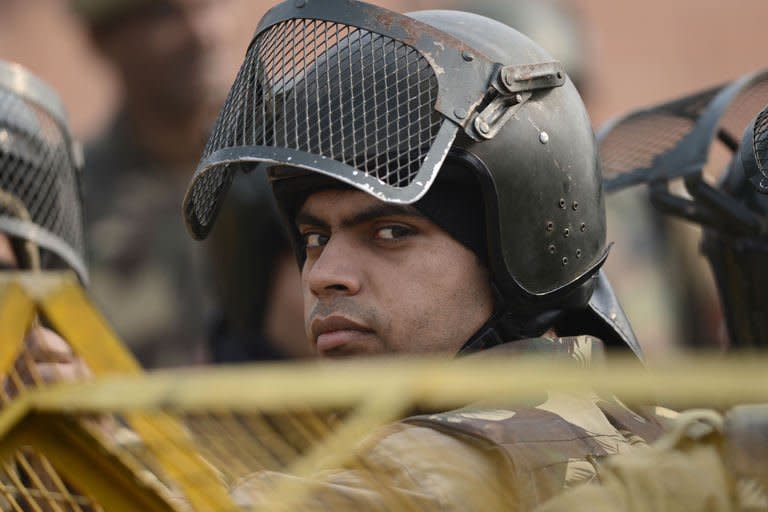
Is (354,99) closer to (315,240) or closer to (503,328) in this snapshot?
(315,240)

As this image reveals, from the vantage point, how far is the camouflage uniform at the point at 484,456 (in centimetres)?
223

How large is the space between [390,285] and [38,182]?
5.18 ft

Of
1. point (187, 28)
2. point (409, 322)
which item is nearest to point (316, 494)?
point (409, 322)

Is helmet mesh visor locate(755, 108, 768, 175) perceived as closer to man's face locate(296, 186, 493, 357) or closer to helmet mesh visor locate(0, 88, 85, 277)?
man's face locate(296, 186, 493, 357)

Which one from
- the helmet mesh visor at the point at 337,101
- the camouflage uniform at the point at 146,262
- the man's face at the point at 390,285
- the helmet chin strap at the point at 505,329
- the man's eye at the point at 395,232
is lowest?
the camouflage uniform at the point at 146,262

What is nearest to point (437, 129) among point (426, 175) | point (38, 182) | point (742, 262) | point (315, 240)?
point (426, 175)

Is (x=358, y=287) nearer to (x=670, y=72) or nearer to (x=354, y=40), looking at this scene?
(x=354, y=40)

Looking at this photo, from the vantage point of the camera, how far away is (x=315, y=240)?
3.26m

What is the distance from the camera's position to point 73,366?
3600 millimetres

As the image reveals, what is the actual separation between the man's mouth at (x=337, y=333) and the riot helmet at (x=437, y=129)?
25 centimetres

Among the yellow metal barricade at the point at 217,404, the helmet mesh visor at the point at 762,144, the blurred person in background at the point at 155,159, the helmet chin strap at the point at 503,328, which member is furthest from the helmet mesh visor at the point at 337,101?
the blurred person in background at the point at 155,159

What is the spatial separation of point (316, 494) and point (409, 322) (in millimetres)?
961

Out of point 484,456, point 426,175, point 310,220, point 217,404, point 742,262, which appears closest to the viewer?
point 217,404

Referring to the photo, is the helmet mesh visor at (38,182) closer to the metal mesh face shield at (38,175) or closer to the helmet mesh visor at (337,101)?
the metal mesh face shield at (38,175)
